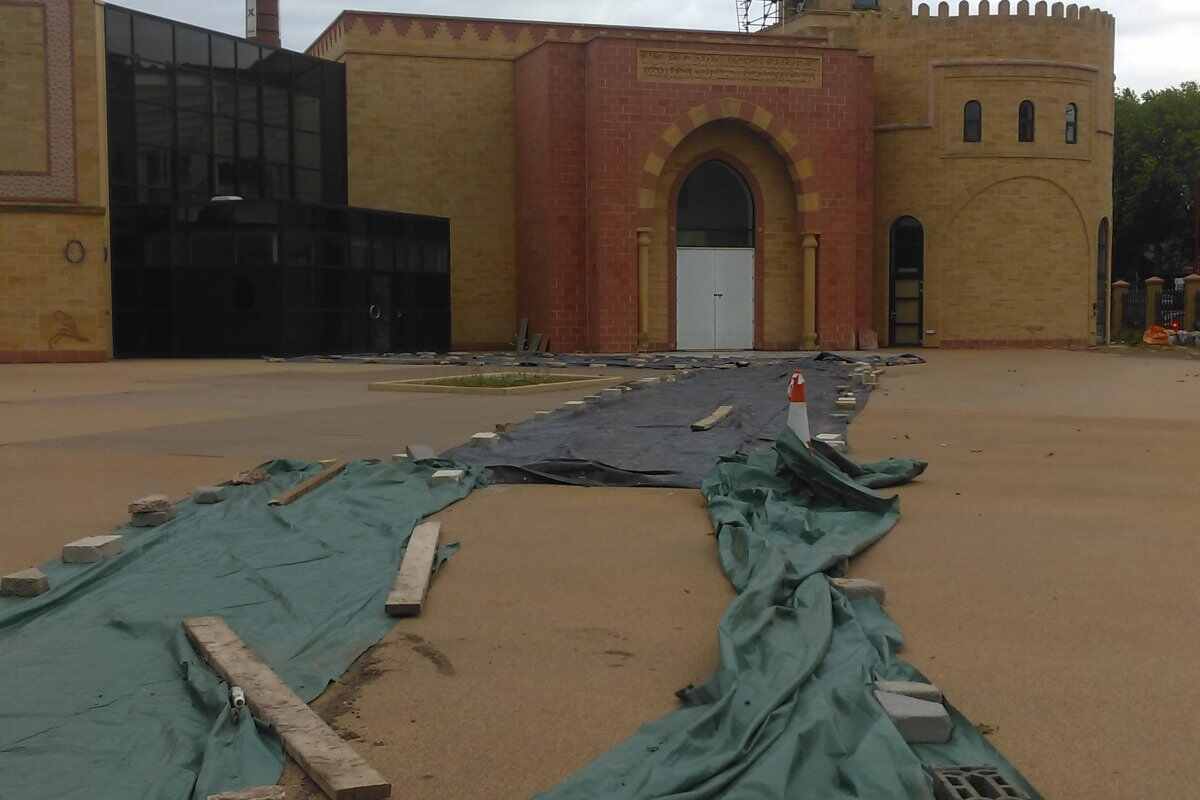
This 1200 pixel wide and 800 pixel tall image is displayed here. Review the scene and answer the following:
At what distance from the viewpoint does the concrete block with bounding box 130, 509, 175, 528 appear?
7.08 m

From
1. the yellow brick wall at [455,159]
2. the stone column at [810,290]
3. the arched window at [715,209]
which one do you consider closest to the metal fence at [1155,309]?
the stone column at [810,290]

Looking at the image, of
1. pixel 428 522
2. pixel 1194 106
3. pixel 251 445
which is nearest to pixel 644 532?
pixel 428 522

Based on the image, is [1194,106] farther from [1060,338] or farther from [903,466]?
[903,466]

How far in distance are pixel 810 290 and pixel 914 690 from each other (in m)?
29.5

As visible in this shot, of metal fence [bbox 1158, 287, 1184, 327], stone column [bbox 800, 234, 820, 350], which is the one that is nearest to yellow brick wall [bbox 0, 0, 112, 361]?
stone column [bbox 800, 234, 820, 350]

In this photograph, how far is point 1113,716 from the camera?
3.90 metres

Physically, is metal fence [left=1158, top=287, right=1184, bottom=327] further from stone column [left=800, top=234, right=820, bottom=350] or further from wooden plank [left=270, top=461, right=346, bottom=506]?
wooden plank [left=270, top=461, right=346, bottom=506]

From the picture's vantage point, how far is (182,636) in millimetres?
4645

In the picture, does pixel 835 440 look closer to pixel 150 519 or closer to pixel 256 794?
pixel 150 519

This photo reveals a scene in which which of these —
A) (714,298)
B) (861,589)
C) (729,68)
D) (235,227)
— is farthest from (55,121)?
(861,589)

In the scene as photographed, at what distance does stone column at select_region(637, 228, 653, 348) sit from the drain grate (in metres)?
28.6

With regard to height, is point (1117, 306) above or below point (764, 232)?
below

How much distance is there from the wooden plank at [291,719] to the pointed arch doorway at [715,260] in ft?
94.1

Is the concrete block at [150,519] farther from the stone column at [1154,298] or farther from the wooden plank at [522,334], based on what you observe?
the stone column at [1154,298]
